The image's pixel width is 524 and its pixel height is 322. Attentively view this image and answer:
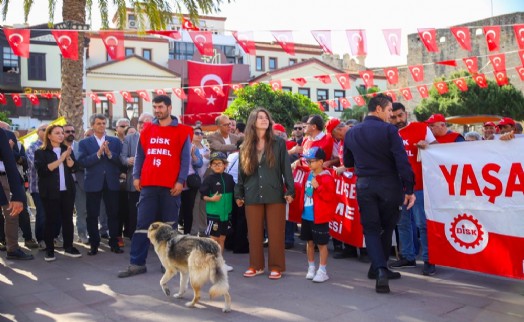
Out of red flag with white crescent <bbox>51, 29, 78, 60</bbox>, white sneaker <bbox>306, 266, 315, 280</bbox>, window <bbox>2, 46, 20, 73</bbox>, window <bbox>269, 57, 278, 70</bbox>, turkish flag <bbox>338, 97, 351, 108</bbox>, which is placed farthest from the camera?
window <bbox>269, 57, 278, 70</bbox>

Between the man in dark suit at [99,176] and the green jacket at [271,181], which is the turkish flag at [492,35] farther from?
the man in dark suit at [99,176]

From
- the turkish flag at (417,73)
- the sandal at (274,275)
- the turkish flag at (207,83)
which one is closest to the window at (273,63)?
the turkish flag at (207,83)

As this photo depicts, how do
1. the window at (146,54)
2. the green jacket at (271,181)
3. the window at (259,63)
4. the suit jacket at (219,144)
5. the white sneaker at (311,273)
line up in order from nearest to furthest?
the white sneaker at (311,273), the green jacket at (271,181), the suit jacket at (219,144), the window at (146,54), the window at (259,63)

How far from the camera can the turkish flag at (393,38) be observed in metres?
12.4

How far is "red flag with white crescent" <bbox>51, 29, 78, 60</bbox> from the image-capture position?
38.6 feet

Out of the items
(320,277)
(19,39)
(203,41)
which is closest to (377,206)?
(320,277)

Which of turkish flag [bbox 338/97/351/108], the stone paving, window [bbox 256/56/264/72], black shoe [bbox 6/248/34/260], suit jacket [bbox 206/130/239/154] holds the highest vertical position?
window [bbox 256/56/264/72]

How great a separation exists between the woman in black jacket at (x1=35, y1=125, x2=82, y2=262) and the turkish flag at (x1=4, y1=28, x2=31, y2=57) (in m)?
4.98

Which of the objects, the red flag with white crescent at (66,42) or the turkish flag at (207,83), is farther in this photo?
the turkish flag at (207,83)

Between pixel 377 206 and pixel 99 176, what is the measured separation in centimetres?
430

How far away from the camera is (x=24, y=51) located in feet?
38.8

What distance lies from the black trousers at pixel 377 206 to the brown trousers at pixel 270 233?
1063mm

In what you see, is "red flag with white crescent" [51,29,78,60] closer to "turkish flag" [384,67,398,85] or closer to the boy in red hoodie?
the boy in red hoodie

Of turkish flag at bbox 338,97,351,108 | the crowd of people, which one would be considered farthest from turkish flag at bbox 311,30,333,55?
turkish flag at bbox 338,97,351,108
